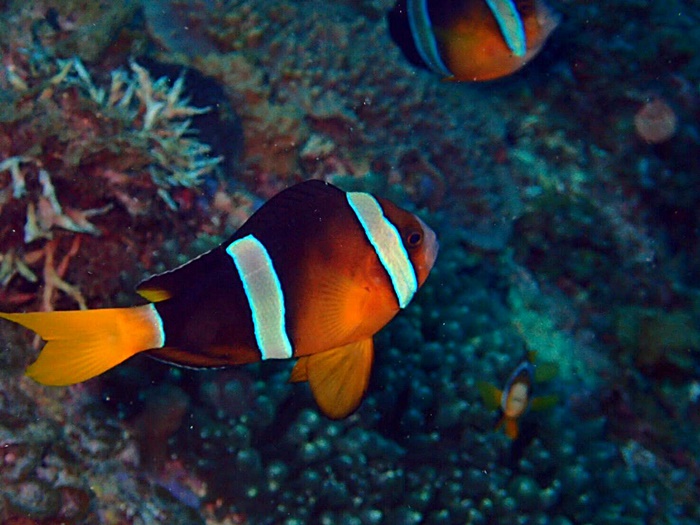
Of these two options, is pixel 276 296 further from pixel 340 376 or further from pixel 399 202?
pixel 399 202

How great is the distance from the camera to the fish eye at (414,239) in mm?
1992

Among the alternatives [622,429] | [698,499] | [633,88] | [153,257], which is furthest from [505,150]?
[153,257]

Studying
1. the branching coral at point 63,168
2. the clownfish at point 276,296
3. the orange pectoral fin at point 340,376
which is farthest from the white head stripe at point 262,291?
the branching coral at point 63,168

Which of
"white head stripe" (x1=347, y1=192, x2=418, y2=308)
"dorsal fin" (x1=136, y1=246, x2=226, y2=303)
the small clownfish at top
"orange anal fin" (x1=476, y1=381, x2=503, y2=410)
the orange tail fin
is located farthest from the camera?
"orange anal fin" (x1=476, y1=381, x2=503, y2=410)

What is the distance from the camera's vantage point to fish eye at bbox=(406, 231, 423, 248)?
1.99m

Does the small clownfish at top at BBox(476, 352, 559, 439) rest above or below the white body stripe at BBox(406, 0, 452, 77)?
below

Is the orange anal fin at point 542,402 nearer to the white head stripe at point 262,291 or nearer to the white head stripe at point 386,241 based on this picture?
the white head stripe at point 386,241

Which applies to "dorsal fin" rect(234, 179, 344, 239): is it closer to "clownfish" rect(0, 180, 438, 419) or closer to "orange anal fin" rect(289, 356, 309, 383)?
"clownfish" rect(0, 180, 438, 419)

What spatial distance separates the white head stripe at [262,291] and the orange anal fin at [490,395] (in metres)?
1.77

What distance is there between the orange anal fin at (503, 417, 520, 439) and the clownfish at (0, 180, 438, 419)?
161 centimetres

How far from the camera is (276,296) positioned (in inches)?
74.0

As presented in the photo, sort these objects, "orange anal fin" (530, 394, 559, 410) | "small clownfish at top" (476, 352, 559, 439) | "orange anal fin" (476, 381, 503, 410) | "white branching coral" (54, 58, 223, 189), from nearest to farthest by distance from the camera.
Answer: "white branching coral" (54, 58, 223, 189) < "small clownfish at top" (476, 352, 559, 439) < "orange anal fin" (476, 381, 503, 410) < "orange anal fin" (530, 394, 559, 410)

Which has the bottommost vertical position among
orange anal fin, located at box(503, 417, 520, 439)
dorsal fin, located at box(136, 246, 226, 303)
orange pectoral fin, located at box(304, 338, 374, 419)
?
orange anal fin, located at box(503, 417, 520, 439)

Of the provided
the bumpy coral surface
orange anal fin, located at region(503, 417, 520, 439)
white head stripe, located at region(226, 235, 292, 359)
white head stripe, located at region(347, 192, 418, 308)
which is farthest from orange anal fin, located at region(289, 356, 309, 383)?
orange anal fin, located at region(503, 417, 520, 439)
